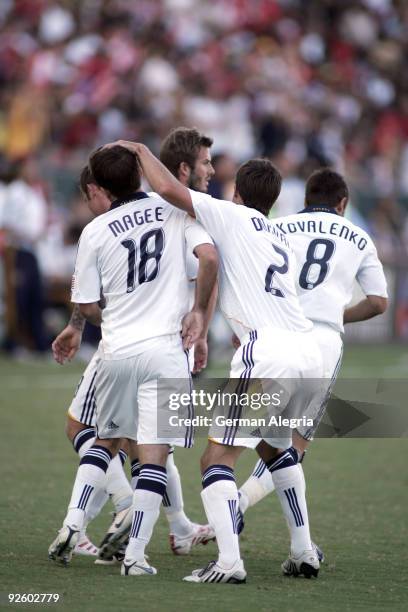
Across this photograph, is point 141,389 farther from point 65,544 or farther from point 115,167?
point 115,167

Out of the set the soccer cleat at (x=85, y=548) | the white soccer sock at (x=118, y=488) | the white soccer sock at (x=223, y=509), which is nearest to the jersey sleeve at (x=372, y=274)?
the white soccer sock at (x=223, y=509)

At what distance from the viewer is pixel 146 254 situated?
5.54 metres

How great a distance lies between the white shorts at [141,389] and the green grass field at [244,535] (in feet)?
2.11

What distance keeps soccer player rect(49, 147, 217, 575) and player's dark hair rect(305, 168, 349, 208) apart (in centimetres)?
101

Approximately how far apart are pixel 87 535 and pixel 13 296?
9459mm

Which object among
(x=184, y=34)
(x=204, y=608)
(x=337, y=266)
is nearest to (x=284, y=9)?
(x=184, y=34)

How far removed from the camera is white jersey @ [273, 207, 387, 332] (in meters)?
6.13

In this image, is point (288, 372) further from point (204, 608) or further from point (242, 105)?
point (242, 105)

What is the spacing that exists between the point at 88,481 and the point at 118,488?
0.50 m

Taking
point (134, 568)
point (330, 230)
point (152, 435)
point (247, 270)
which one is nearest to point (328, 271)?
point (330, 230)

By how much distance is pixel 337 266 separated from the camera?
6.14m

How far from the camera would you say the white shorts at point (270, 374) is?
5344mm

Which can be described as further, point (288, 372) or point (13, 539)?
point (13, 539)

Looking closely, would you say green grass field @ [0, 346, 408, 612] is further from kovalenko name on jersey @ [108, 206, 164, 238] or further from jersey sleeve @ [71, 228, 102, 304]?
kovalenko name on jersey @ [108, 206, 164, 238]
